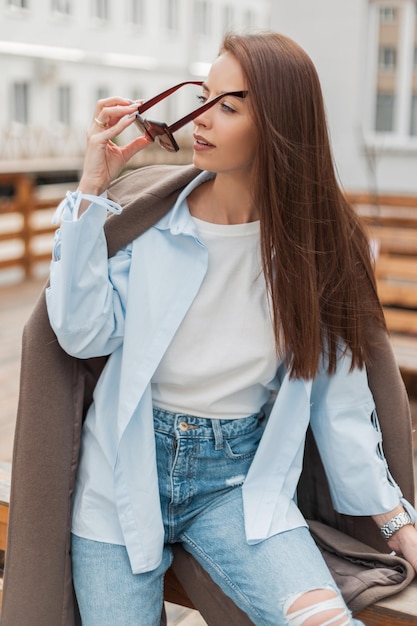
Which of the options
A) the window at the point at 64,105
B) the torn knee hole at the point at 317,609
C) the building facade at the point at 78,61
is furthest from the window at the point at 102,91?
the torn knee hole at the point at 317,609

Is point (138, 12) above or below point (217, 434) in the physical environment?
above

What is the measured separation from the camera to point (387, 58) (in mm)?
→ 9539

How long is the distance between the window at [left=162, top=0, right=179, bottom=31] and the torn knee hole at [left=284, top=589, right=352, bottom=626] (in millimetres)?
27286

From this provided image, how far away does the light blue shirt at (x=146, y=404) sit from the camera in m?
1.46

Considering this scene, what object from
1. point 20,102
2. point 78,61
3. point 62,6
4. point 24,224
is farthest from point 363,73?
point 62,6

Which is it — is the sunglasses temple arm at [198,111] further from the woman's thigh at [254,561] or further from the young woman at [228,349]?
the woman's thigh at [254,561]

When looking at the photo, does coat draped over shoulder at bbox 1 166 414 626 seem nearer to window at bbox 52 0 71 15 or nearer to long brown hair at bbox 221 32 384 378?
long brown hair at bbox 221 32 384 378

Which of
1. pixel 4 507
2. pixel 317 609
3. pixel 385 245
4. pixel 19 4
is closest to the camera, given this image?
pixel 317 609

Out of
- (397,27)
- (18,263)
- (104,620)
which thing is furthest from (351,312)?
(397,27)

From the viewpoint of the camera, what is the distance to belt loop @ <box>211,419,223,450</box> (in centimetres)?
154

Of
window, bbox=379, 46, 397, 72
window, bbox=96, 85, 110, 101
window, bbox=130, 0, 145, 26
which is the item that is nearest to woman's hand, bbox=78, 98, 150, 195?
window, bbox=379, 46, 397, 72

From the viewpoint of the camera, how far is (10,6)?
20812 mm

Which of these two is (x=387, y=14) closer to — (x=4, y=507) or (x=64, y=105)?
(x=4, y=507)

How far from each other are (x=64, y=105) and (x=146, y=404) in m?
22.5
